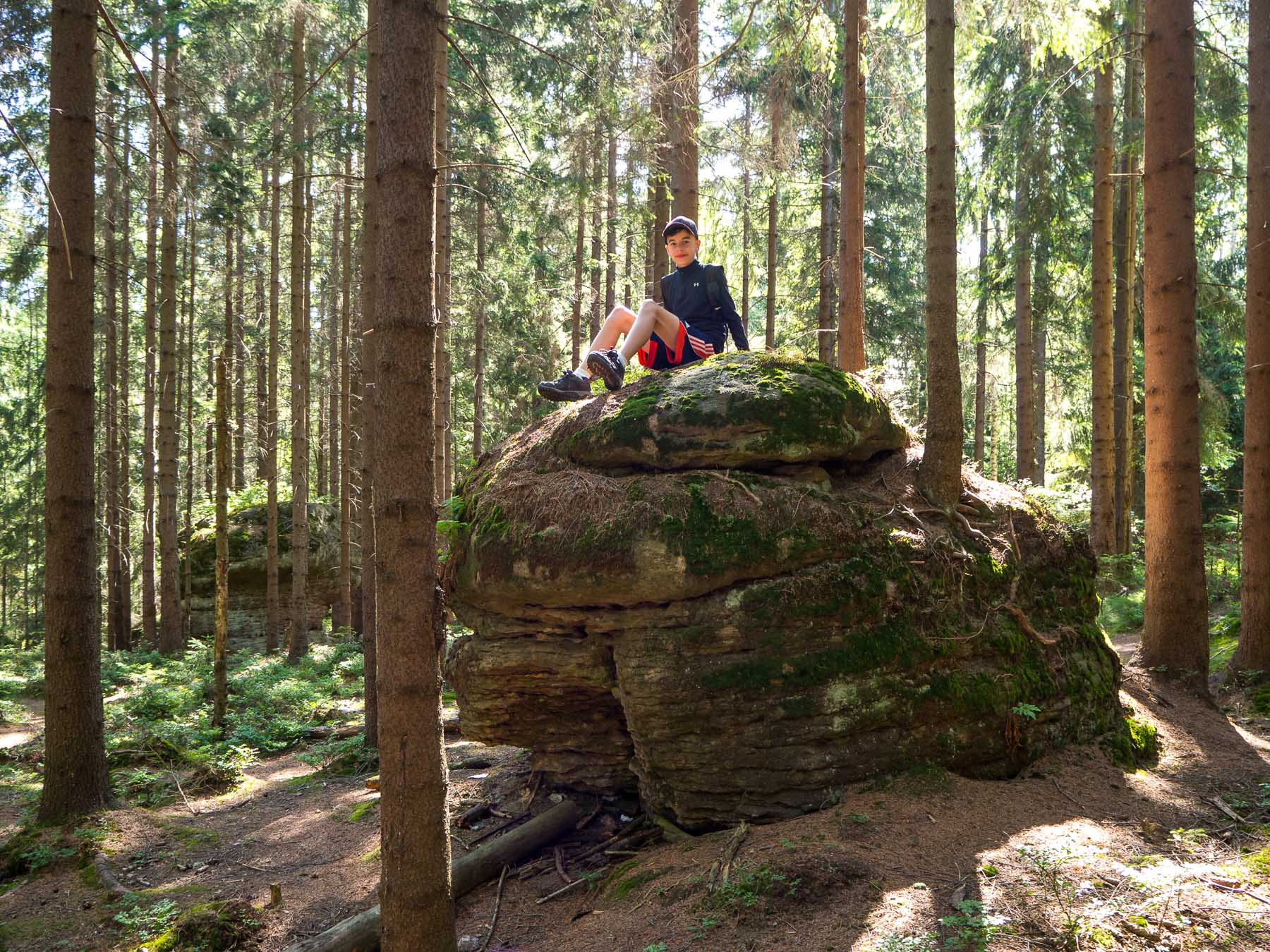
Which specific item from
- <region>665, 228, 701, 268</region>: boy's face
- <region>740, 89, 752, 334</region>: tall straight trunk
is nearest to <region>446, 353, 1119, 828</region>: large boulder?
<region>665, 228, 701, 268</region>: boy's face

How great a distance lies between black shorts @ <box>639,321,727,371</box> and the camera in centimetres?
696

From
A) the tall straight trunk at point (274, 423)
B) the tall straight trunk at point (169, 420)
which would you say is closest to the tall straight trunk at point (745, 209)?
the tall straight trunk at point (274, 423)

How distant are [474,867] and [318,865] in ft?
5.80

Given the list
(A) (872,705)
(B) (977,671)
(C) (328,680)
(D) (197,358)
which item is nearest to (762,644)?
(A) (872,705)

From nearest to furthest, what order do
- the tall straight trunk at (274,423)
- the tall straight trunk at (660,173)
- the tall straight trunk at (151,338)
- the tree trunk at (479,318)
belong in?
the tall straight trunk at (660,173) → the tall straight trunk at (151,338) → the tall straight trunk at (274,423) → the tree trunk at (479,318)

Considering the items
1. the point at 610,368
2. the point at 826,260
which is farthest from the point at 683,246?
the point at 826,260

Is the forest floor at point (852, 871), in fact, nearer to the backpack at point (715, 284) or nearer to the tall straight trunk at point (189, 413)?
the backpack at point (715, 284)

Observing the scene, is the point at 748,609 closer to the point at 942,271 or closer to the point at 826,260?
the point at 942,271

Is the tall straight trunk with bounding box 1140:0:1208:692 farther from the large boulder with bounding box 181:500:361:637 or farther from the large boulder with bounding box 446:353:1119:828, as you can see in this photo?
the large boulder with bounding box 181:500:361:637

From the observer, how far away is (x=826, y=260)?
15.4 m

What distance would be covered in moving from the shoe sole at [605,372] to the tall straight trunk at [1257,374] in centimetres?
646

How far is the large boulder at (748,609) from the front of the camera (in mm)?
5113

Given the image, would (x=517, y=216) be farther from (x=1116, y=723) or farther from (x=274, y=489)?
(x=1116, y=723)

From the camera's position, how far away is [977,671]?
5527 mm
